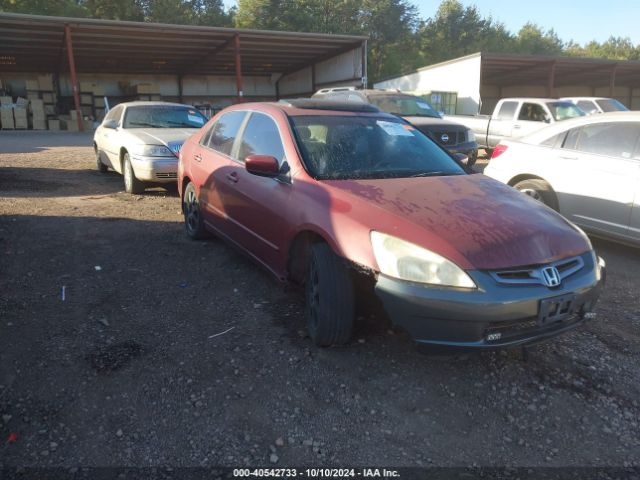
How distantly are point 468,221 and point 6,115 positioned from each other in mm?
27115

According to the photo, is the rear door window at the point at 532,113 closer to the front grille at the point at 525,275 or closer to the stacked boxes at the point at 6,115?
the front grille at the point at 525,275

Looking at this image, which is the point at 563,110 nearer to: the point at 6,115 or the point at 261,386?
the point at 261,386

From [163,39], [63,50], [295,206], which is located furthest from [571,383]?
[63,50]

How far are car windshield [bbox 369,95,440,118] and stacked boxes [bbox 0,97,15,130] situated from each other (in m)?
20.3

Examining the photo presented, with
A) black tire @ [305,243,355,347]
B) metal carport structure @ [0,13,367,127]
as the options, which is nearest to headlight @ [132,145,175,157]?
black tire @ [305,243,355,347]

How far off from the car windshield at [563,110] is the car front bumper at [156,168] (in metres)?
9.67

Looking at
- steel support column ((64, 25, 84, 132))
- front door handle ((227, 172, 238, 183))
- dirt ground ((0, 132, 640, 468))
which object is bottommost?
dirt ground ((0, 132, 640, 468))

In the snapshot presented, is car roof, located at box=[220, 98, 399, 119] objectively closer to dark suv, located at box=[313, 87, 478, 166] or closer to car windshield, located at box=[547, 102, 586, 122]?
dark suv, located at box=[313, 87, 478, 166]

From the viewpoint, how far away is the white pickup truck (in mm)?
12867

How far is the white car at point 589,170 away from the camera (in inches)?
206

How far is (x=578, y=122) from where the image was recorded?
593 cm

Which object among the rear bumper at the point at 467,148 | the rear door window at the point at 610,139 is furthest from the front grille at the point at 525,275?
the rear bumper at the point at 467,148

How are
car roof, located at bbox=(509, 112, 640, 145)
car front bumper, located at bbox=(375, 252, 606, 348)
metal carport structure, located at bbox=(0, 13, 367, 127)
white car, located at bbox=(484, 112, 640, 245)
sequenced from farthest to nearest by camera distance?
metal carport structure, located at bbox=(0, 13, 367, 127)
car roof, located at bbox=(509, 112, 640, 145)
white car, located at bbox=(484, 112, 640, 245)
car front bumper, located at bbox=(375, 252, 606, 348)

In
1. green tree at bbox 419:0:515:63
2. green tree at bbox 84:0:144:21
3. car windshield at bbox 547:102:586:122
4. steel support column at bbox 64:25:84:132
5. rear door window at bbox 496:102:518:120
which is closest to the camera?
car windshield at bbox 547:102:586:122
